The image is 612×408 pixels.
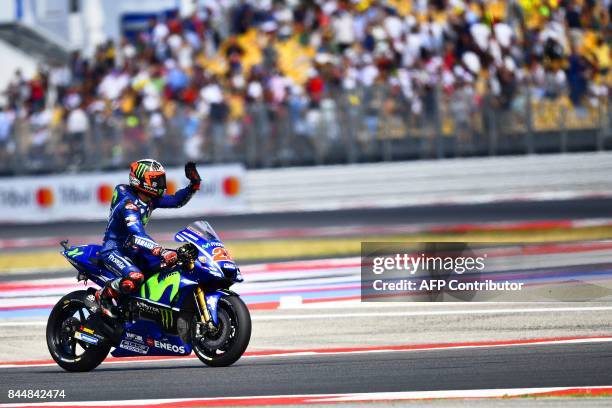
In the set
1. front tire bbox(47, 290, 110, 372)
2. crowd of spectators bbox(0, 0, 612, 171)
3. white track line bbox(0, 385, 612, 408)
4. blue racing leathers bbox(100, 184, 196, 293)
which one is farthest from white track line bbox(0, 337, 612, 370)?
crowd of spectators bbox(0, 0, 612, 171)

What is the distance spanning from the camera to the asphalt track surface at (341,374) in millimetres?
6945

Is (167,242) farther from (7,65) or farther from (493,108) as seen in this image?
(7,65)

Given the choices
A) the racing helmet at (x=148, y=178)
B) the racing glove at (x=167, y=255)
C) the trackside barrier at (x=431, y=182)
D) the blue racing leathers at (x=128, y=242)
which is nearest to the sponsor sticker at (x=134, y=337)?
the blue racing leathers at (x=128, y=242)

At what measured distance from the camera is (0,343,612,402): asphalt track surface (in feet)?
22.8

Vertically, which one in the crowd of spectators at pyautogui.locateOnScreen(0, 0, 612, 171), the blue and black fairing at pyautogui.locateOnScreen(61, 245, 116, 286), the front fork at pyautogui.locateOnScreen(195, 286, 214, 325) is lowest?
the front fork at pyautogui.locateOnScreen(195, 286, 214, 325)

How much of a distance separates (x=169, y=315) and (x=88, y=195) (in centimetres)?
1330

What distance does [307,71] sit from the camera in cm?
1958

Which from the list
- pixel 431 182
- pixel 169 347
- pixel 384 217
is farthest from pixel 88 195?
pixel 169 347

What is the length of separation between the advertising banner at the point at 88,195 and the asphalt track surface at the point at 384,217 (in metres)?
0.38

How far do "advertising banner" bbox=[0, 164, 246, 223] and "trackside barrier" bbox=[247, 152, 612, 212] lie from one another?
0.38 meters

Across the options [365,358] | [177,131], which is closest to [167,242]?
[177,131]

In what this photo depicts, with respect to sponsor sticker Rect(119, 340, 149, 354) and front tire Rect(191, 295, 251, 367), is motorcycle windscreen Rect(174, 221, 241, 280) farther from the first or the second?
sponsor sticker Rect(119, 340, 149, 354)

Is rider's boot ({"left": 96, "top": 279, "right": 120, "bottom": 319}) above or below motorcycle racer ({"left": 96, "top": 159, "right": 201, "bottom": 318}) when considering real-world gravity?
below

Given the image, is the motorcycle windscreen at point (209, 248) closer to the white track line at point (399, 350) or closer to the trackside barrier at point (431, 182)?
the white track line at point (399, 350)
